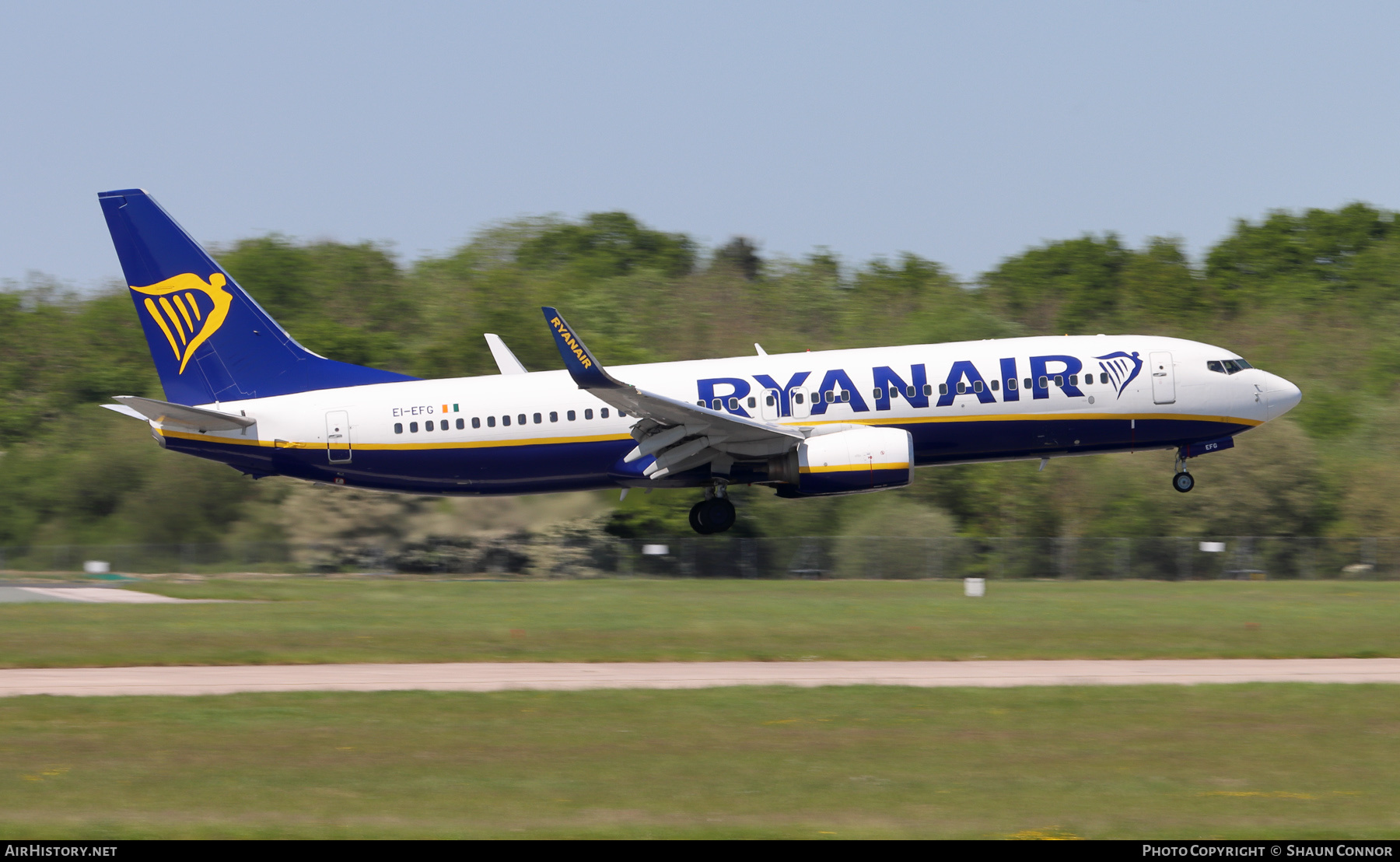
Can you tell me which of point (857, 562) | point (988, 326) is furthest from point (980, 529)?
point (988, 326)

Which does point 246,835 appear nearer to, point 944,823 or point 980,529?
point 944,823

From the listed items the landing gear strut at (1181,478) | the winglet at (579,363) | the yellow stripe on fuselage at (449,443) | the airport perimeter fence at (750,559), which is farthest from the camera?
the airport perimeter fence at (750,559)

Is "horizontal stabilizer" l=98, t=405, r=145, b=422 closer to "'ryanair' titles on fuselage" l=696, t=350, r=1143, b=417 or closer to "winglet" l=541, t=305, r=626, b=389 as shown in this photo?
"winglet" l=541, t=305, r=626, b=389

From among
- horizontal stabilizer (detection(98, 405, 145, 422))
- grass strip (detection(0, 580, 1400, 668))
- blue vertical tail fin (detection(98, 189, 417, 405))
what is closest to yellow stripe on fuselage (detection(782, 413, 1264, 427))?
grass strip (detection(0, 580, 1400, 668))

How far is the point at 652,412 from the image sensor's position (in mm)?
32281

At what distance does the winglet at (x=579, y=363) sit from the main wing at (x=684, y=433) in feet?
0.11

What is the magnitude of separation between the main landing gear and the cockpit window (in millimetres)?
11952

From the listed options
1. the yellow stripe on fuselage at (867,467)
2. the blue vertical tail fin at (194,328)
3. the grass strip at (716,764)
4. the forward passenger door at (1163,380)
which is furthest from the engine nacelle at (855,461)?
the grass strip at (716,764)

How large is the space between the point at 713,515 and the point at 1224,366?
12788mm

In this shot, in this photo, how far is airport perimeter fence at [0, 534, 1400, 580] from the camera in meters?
40.1

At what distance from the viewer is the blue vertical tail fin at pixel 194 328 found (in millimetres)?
34406

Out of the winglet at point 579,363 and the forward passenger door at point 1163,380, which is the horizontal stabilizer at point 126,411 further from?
the forward passenger door at point 1163,380

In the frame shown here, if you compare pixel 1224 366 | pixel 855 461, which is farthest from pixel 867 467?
pixel 1224 366

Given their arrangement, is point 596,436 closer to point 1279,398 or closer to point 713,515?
point 713,515
